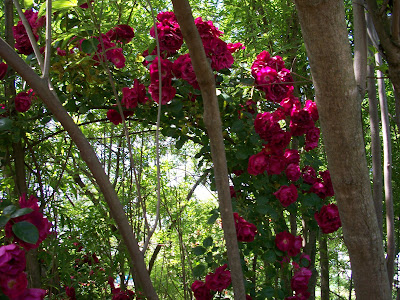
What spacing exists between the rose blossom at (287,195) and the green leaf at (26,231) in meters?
0.98

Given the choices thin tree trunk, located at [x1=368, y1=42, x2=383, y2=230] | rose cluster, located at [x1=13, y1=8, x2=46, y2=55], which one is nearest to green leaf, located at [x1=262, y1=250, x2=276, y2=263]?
thin tree trunk, located at [x1=368, y1=42, x2=383, y2=230]

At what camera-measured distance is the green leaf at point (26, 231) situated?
2.53 ft

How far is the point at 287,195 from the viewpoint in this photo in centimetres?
156

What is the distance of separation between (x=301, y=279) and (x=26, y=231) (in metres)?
1.14

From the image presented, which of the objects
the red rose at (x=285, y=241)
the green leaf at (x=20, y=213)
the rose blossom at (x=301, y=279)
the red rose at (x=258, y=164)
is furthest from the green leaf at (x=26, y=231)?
the rose blossom at (x=301, y=279)

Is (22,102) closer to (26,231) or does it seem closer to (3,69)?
(3,69)

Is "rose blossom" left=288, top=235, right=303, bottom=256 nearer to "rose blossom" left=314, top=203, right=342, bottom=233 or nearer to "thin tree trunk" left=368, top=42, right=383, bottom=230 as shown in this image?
"rose blossom" left=314, top=203, right=342, bottom=233

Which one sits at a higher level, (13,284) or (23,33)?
(23,33)

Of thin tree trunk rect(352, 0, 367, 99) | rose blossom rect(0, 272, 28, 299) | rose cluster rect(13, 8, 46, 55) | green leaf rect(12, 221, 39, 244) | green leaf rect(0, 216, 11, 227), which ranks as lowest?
rose blossom rect(0, 272, 28, 299)

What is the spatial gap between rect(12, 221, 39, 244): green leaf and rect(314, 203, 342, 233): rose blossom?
113 cm

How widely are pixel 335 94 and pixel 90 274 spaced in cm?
131

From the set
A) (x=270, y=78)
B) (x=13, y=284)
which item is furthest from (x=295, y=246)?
(x=13, y=284)

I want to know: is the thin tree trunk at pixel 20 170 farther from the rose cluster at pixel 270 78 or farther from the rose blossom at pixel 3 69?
the rose cluster at pixel 270 78

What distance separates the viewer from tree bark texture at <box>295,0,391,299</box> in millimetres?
Result: 896
